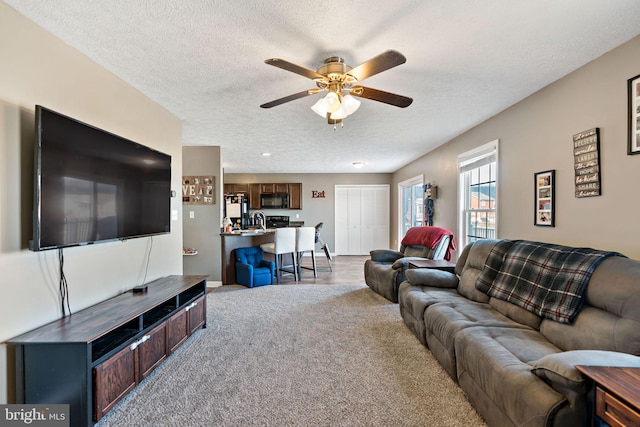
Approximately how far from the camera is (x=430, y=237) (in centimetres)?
447

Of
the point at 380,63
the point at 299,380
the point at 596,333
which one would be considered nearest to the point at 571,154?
the point at 596,333

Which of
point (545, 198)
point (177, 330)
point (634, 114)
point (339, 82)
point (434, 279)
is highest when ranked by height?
point (339, 82)

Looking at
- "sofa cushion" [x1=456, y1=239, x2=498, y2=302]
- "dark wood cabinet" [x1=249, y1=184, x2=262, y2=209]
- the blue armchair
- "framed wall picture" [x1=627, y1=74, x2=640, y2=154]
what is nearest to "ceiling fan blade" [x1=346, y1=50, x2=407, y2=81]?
"framed wall picture" [x1=627, y1=74, x2=640, y2=154]

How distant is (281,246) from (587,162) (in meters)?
4.11

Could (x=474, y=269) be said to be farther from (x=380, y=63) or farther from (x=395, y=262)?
(x=380, y=63)

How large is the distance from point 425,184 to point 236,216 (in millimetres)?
4295

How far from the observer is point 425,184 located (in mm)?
5777

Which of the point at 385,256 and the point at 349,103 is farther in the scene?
the point at 385,256

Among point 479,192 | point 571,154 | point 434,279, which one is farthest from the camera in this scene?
point 479,192

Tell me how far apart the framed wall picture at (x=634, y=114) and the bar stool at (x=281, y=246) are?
4250mm

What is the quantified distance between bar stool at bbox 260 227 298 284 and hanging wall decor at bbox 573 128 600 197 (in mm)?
3929

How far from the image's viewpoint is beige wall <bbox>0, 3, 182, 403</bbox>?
1606 mm

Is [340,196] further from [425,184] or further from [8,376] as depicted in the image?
[8,376]

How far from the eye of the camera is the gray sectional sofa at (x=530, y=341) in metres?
1.26
